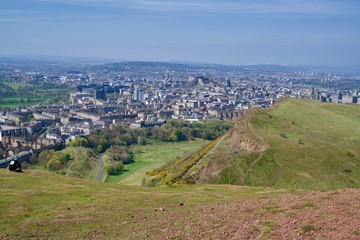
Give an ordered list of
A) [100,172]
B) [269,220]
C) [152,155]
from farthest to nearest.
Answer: [152,155] < [100,172] < [269,220]

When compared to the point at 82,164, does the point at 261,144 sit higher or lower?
higher

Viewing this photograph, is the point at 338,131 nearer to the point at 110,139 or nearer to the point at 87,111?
the point at 110,139

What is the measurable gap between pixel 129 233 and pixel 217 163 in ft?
65.2

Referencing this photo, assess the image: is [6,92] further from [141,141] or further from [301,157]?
[301,157]

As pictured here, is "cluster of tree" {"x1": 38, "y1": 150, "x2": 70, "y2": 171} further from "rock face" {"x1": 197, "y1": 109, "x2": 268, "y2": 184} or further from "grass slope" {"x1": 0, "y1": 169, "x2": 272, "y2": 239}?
"grass slope" {"x1": 0, "y1": 169, "x2": 272, "y2": 239}

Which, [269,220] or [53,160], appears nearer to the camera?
[269,220]

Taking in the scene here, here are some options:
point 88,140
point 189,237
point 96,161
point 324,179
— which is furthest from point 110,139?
point 189,237

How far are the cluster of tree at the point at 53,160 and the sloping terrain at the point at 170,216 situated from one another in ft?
143

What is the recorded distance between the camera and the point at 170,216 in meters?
17.3

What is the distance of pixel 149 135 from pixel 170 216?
81.7 m

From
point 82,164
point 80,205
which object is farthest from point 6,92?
point 80,205

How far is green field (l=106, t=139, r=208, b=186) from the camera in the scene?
197 ft

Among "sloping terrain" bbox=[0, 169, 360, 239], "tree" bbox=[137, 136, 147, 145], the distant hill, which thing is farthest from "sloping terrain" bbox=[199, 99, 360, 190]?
"tree" bbox=[137, 136, 147, 145]

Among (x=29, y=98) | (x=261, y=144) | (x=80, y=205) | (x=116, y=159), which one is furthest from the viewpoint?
(x=29, y=98)
